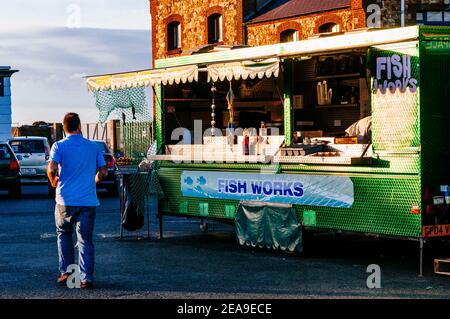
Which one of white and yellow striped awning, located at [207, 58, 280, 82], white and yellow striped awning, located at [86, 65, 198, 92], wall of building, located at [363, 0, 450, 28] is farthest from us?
wall of building, located at [363, 0, 450, 28]

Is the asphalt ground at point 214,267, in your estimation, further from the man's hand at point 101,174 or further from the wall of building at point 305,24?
the wall of building at point 305,24

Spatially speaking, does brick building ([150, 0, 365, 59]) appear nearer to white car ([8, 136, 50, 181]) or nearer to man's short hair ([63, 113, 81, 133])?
white car ([8, 136, 50, 181])

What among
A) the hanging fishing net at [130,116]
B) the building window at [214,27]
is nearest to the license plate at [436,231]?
the hanging fishing net at [130,116]

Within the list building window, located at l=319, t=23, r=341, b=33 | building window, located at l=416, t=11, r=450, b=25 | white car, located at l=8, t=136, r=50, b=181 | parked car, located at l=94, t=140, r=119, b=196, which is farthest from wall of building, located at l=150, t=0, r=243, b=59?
parked car, located at l=94, t=140, r=119, b=196

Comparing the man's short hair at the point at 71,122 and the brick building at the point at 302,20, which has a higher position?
the brick building at the point at 302,20

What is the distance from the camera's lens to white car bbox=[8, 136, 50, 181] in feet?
89.6

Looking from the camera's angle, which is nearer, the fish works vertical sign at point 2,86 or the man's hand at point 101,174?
the man's hand at point 101,174

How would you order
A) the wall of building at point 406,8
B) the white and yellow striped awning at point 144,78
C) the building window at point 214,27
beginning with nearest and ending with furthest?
1. the white and yellow striped awning at point 144,78
2. the wall of building at point 406,8
3. the building window at point 214,27

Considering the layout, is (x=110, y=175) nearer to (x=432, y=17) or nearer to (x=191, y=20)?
(x=432, y=17)

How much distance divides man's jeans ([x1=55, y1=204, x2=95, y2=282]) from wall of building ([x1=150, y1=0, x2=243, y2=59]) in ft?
102

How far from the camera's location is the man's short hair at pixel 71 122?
32.2 ft

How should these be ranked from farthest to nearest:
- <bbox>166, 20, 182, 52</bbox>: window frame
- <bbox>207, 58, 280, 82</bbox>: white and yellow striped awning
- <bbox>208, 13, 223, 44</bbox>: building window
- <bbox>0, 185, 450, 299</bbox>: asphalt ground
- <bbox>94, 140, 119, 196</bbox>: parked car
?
<bbox>166, 20, 182, 52</bbox>: window frame < <bbox>208, 13, 223, 44</bbox>: building window < <bbox>94, 140, 119, 196</bbox>: parked car < <bbox>207, 58, 280, 82</bbox>: white and yellow striped awning < <bbox>0, 185, 450, 299</bbox>: asphalt ground

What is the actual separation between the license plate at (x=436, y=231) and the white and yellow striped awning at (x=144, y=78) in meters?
4.46

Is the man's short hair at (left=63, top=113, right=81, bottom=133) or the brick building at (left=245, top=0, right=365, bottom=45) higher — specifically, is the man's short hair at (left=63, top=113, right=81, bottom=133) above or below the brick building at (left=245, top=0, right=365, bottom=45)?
below
